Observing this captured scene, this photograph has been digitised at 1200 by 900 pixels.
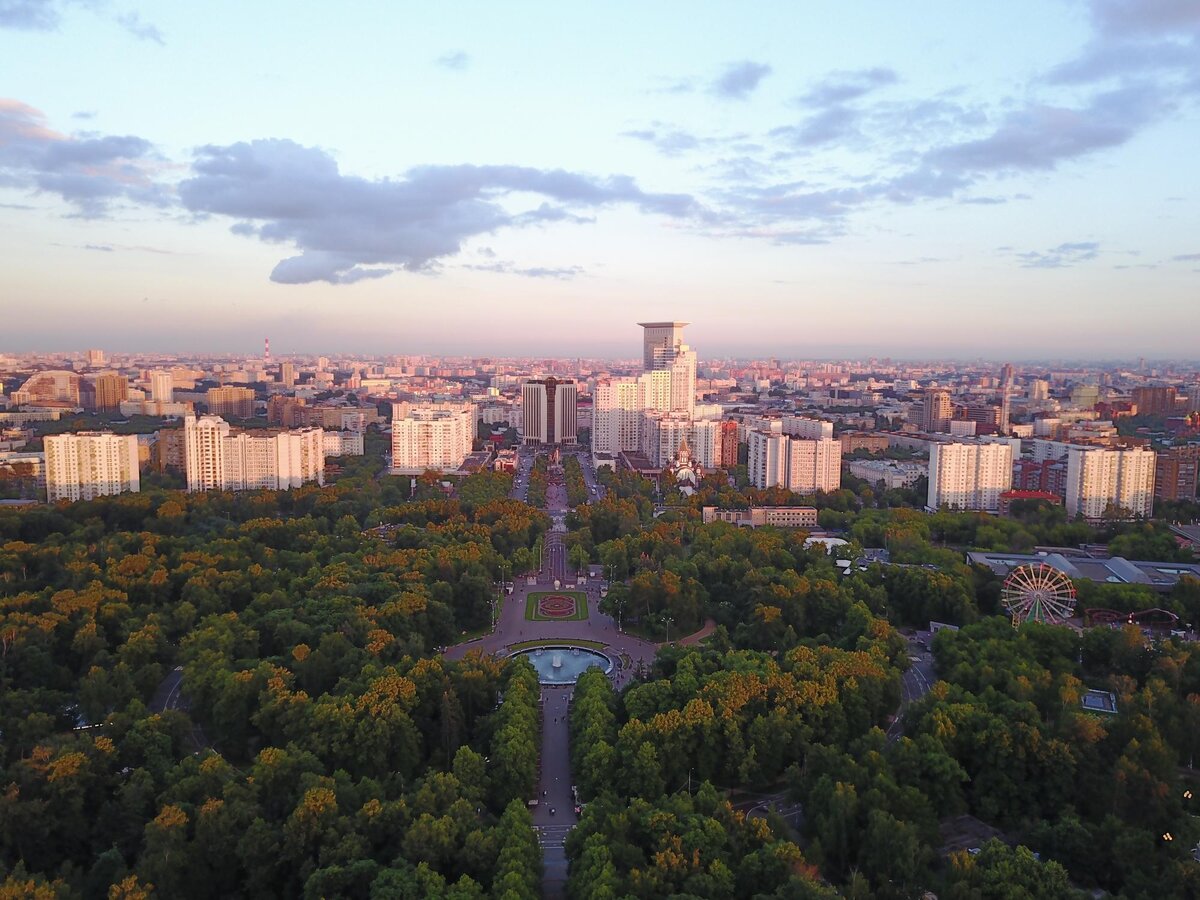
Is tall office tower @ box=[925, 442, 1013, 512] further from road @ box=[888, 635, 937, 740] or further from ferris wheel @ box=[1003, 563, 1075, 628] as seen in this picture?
road @ box=[888, 635, 937, 740]

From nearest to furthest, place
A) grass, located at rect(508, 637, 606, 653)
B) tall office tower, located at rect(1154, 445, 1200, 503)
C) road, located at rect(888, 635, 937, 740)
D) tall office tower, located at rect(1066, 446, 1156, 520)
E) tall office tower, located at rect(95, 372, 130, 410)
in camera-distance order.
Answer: road, located at rect(888, 635, 937, 740) < grass, located at rect(508, 637, 606, 653) < tall office tower, located at rect(1066, 446, 1156, 520) < tall office tower, located at rect(1154, 445, 1200, 503) < tall office tower, located at rect(95, 372, 130, 410)

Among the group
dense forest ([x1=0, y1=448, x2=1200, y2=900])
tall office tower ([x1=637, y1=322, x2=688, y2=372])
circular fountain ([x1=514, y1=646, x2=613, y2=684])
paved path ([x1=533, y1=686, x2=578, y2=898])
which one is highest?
tall office tower ([x1=637, y1=322, x2=688, y2=372])

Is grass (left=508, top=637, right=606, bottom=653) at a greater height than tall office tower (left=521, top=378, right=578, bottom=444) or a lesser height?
lesser

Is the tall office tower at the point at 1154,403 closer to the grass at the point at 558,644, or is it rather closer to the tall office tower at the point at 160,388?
the grass at the point at 558,644

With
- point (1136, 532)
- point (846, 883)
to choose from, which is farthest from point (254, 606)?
point (1136, 532)

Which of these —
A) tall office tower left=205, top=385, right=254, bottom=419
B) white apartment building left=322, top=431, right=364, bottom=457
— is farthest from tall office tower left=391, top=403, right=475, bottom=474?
tall office tower left=205, top=385, right=254, bottom=419

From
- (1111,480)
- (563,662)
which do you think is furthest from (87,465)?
(1111,480)

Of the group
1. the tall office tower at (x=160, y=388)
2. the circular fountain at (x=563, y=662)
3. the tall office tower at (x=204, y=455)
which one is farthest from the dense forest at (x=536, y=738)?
the tall office tower at (x=160, y=388)
